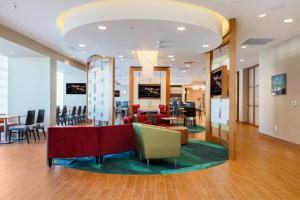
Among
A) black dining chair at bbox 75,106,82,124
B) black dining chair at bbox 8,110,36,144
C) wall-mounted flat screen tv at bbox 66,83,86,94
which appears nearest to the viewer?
black dining chair at bbox 8,110,36,144

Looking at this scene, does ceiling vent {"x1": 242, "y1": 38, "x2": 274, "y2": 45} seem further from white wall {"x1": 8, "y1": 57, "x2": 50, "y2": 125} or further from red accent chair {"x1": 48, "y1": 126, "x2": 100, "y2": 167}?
white wall {"x1": 8, "y1": 57, "x2": 50, "y2": 125}

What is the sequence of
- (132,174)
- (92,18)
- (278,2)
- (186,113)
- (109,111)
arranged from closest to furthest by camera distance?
(132,174), (278,2), (92,18), (109,111), (186,113)

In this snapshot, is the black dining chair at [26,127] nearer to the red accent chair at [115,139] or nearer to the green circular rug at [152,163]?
the green circular rug at [152,163]

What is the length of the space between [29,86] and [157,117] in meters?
5.25

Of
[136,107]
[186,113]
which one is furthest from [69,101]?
[186,113]

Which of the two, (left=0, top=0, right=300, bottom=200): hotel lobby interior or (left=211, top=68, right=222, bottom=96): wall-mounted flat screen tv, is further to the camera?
(left=211, top=68, right=222, bottom=96): wall-mounted flat screen tv

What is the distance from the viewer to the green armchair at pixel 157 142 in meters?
4.88

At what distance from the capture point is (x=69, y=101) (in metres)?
15.9

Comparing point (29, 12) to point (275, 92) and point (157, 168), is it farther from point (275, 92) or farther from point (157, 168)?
point (275, 92)

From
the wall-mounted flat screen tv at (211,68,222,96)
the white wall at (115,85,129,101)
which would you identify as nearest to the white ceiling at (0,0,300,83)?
the wall-mounted flat screen tv at (211,68,222,96)

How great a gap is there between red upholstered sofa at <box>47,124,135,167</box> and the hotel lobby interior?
0.8 inches

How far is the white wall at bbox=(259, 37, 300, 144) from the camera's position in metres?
7.21

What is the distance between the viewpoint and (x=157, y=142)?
492 centimetres

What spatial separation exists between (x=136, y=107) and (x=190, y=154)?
708 cm
